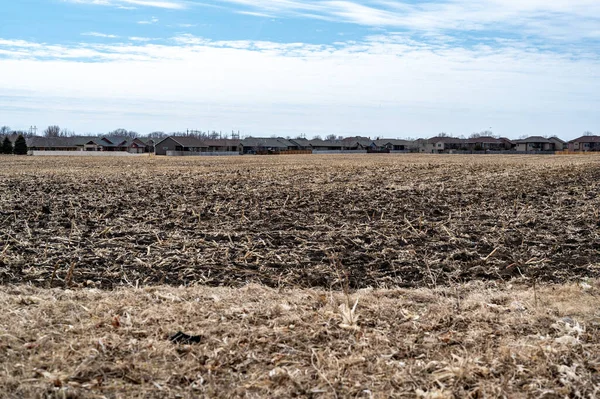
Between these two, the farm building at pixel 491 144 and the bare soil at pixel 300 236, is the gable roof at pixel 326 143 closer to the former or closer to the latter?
the farm building at pixel 491 144

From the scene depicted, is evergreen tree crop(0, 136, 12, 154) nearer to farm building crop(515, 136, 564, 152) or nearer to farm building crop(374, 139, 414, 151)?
farm building crop(374, 139, 414, 151)

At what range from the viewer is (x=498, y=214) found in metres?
14.8

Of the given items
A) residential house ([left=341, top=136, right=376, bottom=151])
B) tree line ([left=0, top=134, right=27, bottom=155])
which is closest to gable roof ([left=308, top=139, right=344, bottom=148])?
residential house ([left=341, top=136, right=376, bottom=151])

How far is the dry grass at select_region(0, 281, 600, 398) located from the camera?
16.9 feet

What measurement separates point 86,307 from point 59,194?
43.3 ft

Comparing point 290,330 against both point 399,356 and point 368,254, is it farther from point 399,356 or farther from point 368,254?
point 368,254

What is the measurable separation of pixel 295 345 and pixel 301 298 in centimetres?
169

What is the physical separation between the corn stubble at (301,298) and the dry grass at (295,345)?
2 centimetres

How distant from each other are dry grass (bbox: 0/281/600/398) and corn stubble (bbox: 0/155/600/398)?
0.9 inches

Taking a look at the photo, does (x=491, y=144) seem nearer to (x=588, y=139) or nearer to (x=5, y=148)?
(x=588, y=139)

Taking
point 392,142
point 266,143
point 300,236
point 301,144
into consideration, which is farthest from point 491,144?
point 300,236

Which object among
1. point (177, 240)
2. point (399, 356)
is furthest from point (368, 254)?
point (399, 356)

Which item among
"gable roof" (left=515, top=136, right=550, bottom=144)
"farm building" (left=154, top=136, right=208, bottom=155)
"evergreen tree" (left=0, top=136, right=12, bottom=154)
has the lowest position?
"evergreen tree" (left=0, top=136, right=12, bottom=154)

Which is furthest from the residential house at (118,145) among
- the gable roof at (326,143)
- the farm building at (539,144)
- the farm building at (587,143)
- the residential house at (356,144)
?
the farm building at (587,143)
